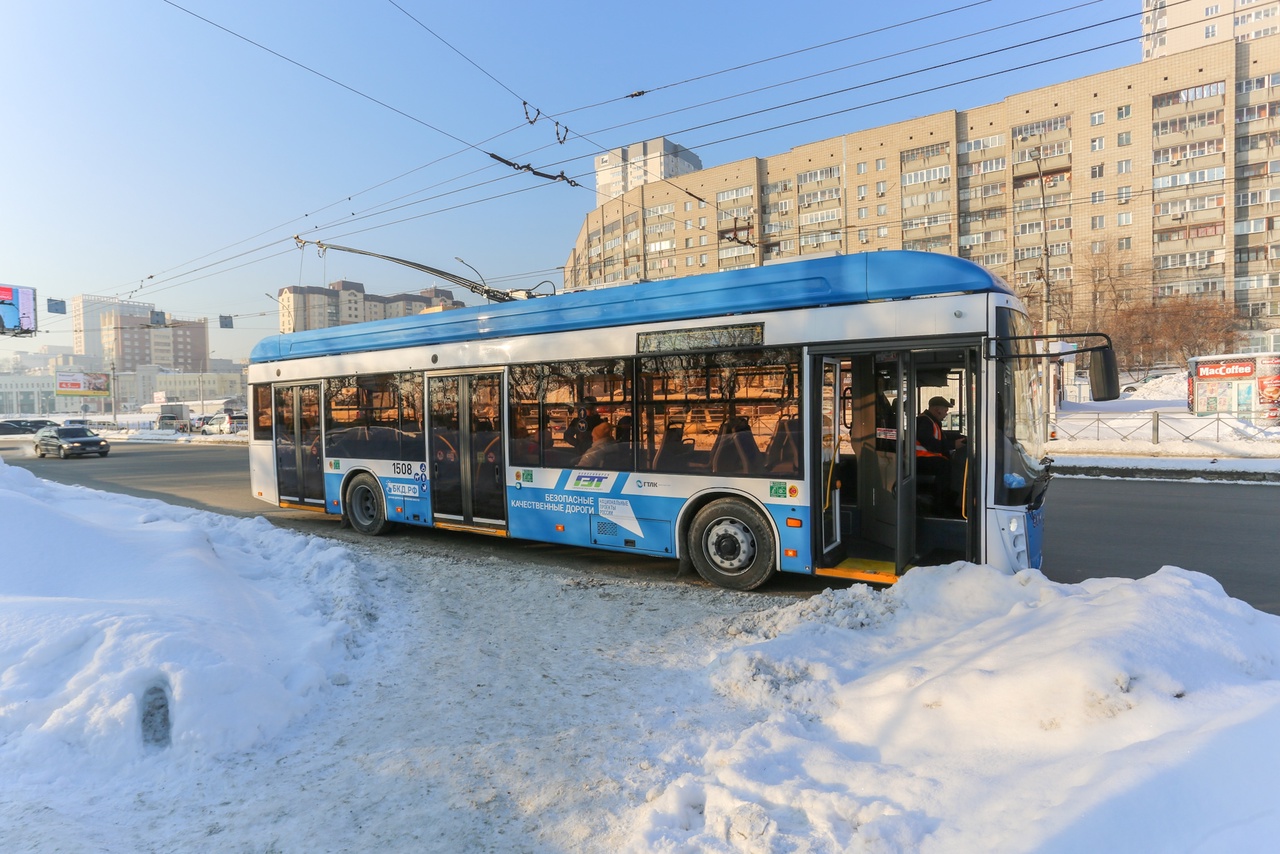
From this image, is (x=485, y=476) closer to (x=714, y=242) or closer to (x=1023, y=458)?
(x=1023, y=458)

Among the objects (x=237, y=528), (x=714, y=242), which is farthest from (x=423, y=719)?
(x=714, y=242)

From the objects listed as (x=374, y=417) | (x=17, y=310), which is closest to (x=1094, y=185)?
(x=374, y=417)

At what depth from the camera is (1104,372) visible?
17.9 ft

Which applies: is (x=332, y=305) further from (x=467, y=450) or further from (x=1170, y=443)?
(x=1170, y=443)

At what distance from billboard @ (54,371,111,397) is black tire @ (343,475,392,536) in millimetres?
84830

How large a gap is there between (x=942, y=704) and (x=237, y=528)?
27.8ft

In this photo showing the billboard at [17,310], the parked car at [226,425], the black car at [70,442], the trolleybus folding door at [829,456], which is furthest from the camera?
the parked car at [226,425]

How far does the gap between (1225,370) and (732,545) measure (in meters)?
26.4

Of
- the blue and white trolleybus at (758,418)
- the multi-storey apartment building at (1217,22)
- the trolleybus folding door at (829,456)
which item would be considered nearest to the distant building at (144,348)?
the blue and white trolleybus at (758,418)

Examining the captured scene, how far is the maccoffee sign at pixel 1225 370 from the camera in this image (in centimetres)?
2352

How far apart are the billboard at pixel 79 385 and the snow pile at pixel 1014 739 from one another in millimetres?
93387

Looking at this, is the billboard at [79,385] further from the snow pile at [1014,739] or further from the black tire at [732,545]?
the snow pile at [1014,739]

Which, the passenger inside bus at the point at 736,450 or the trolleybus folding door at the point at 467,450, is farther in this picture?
the trolleybus folding door at the point at 467,450

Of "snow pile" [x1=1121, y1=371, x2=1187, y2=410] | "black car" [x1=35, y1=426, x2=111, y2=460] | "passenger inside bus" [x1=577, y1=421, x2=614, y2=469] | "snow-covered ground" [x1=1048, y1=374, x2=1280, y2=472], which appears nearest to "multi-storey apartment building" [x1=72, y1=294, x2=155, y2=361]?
"black car" [x1=35, y1=426, x2=111, y2=460]
